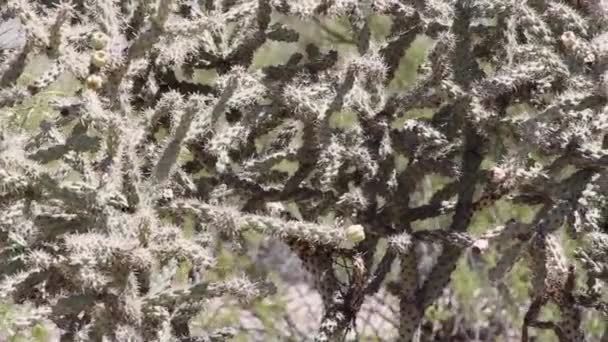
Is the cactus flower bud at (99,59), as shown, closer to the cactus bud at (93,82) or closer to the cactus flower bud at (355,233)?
the cactus bud at (93,82)

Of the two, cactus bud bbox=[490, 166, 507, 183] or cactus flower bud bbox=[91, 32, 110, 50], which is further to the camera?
cactus flower bud bbox=[91, 32, 110, 50]

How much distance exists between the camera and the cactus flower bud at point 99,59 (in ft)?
9.36

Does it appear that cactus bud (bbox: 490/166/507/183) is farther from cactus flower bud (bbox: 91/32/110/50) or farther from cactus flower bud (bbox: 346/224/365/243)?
cactus flower bud (bbox: 91/32/110/50)

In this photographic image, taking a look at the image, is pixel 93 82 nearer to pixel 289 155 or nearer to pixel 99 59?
pixel 99 59

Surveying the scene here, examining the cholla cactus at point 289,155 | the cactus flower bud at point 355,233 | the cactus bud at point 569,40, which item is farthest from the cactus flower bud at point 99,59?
the cactus bud at point 569,40

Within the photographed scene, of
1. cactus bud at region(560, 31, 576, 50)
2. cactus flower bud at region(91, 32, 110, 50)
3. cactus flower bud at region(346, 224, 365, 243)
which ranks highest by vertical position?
cactus bud at region(560, 31, 576, 50)

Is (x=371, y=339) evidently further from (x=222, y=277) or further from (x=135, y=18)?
(x=135, y=18)

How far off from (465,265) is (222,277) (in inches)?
69.7

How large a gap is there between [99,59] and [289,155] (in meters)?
0.81

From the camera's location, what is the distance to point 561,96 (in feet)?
9.37

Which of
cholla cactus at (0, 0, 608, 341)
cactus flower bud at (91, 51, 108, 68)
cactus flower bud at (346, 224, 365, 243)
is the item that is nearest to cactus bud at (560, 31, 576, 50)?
cholla cactus at (0, 0, 608, 341)

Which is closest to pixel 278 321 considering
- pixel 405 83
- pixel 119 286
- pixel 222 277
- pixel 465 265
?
pixel 222 277

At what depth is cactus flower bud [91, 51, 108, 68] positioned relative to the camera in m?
2.85

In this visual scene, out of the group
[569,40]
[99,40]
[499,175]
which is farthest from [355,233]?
[99,40]
